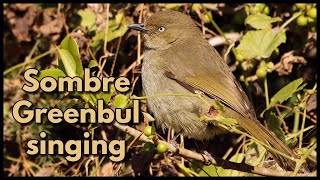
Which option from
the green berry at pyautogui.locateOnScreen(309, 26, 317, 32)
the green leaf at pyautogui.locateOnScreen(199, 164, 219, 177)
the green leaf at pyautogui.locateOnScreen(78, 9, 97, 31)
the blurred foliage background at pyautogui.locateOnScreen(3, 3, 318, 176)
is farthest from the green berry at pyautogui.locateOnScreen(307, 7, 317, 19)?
the green leaf at pyautogui.locateOnScreen(78, 9, 97, 31)

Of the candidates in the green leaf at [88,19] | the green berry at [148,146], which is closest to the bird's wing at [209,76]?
the green berry at [148,146]

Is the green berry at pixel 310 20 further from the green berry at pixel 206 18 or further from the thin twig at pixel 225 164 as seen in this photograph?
the thin twig at pixel 225 164

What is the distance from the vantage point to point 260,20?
4.58 m

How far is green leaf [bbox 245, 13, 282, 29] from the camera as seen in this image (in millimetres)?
4531

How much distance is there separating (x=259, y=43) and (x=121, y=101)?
5.11 feet

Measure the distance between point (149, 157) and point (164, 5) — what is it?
4.65ft

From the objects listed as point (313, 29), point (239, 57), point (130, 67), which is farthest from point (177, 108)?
point (313, 29)

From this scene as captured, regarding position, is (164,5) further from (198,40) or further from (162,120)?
(162,120)

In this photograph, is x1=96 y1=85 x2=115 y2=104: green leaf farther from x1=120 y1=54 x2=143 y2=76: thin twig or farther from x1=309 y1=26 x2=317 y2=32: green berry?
x1=309 y1=26 x2=317 y2=32: green berry

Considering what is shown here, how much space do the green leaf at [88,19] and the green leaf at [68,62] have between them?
168 cm

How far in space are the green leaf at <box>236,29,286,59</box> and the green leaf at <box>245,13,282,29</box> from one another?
0.05 m

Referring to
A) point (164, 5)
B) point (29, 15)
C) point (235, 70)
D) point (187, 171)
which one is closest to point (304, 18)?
point (235, 70)

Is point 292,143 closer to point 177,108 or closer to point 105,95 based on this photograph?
point 177,108

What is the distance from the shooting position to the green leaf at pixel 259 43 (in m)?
4.41
